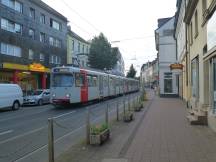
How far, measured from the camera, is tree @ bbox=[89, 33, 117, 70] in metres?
68.9

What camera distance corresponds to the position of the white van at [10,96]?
2658 centimetres

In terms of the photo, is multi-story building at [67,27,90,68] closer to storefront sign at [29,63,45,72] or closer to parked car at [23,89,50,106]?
storefront sign at [29,63,45,72]

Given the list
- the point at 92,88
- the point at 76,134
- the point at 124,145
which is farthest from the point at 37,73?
the point at 124,145

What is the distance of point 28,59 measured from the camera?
46.0 metres

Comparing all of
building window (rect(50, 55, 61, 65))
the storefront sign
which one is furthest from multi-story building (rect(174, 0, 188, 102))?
building window (rect(50, 55, 61, 65))

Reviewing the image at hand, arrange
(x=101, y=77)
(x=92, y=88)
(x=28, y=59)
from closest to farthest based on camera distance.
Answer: (x=92, y=88)
(x=101, y=77)
(x=28, y=59)

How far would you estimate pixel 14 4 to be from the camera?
42.7 metres

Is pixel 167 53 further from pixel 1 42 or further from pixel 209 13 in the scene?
pixel 209 13

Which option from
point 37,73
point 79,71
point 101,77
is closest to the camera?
point 79,71

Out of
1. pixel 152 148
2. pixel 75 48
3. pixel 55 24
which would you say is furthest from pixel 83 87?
pixel 75 48

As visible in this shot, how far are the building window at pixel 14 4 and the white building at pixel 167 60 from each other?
1836cm

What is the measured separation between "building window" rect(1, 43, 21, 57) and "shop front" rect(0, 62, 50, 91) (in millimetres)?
1191

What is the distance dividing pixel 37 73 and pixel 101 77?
17.0m

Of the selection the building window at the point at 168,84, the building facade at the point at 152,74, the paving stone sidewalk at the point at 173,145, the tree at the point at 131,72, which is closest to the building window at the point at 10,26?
the building window at the point at 168,84
